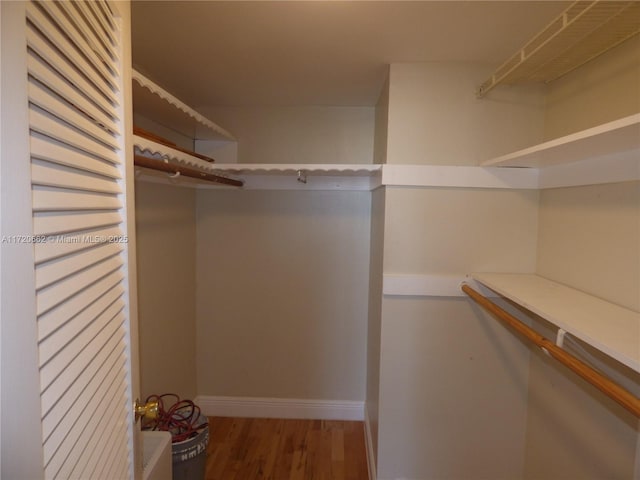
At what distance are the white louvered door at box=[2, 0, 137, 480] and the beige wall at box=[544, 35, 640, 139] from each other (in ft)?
5.03

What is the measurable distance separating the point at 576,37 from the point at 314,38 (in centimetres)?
94

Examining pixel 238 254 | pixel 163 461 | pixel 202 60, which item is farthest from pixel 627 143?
pixel 238 254

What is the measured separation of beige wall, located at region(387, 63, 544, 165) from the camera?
67.0 inches

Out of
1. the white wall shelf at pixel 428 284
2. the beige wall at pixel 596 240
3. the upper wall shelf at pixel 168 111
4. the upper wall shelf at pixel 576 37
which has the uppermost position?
the upper wall shelf at pixel 576 37

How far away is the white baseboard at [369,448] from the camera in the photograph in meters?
1.92

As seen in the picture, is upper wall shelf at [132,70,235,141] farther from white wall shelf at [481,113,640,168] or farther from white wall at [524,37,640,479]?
white wall at [524,37,640,479]

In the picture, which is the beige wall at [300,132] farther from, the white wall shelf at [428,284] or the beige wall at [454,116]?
the white wall shelf at [428,284]

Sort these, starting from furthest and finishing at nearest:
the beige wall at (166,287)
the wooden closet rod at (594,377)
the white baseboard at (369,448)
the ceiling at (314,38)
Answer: the white baseboard at (369,448) → the beige wall at (166,287) → the ceiling at (314,38) → the wooden closet rod at (594,377)

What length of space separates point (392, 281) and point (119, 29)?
55.7 inches

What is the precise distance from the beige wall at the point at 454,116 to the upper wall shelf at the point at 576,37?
12 centimetres

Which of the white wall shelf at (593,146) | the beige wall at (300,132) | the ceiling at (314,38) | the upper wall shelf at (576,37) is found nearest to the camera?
the white wall shelf at (593,146)

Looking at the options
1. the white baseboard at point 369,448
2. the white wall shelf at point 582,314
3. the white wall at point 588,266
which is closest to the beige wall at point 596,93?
the white wall at point 588,266

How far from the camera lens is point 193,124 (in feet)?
6.61

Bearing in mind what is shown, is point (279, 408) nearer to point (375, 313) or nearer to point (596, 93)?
point (375, 313)
